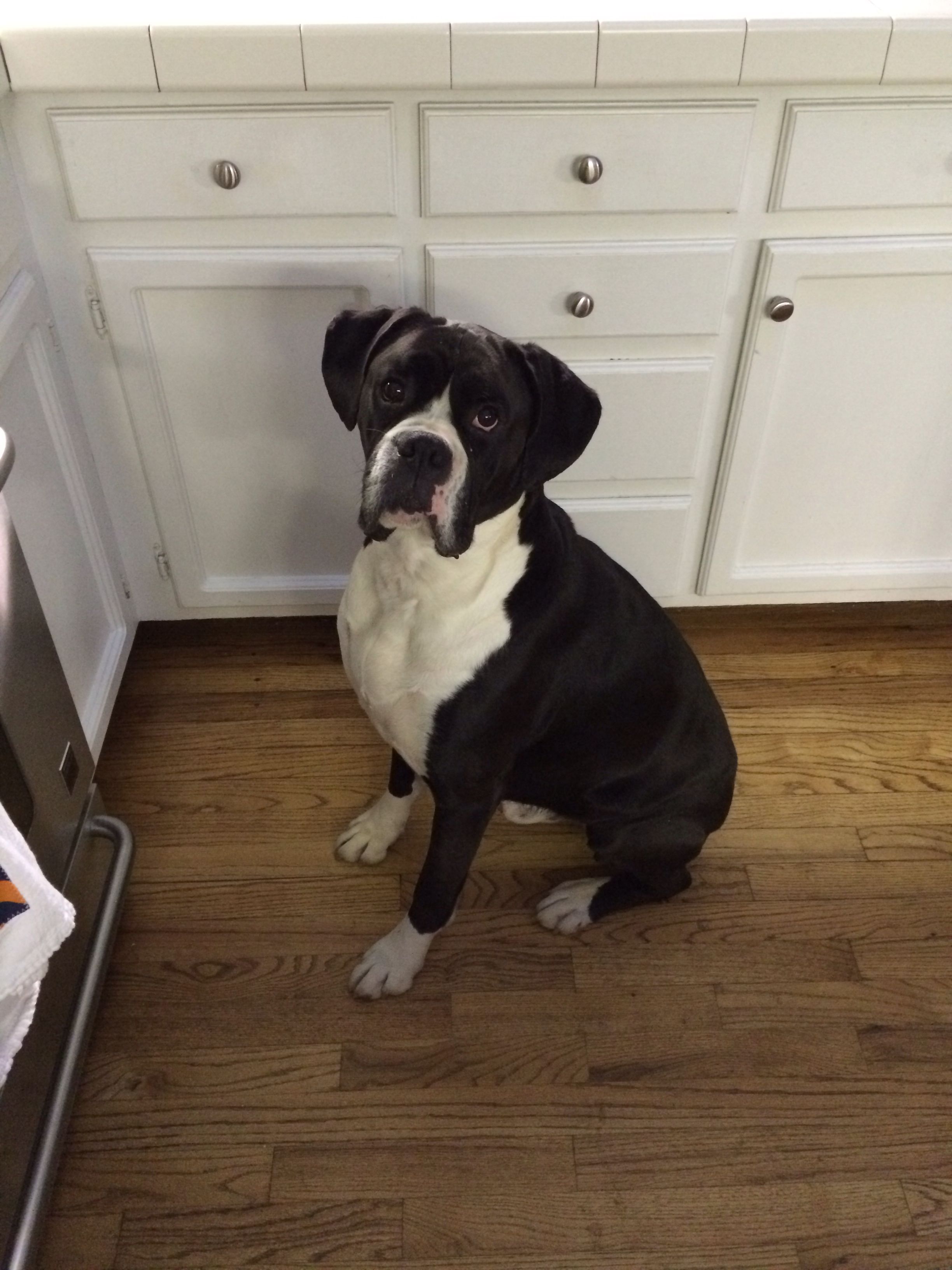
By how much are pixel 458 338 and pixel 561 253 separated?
43cm

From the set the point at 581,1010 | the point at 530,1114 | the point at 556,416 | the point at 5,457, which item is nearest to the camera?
Answer: the point at 5,457

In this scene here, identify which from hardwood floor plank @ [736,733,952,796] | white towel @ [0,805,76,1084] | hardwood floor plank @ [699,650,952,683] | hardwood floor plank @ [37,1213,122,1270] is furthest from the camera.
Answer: hardwood floor plank @ [699,650,952,683]

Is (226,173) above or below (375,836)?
above

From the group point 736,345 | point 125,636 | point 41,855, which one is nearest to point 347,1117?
point 41,855

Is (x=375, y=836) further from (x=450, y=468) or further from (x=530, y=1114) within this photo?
(x=450, y=468)

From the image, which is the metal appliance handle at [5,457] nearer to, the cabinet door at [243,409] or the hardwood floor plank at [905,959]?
the cabinet door at [243,409]

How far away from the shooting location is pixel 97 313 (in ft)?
4.65

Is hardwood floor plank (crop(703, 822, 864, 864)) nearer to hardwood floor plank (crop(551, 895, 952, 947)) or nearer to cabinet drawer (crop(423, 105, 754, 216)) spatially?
hardwood floor plank (crop(551, 895, 952, 947))

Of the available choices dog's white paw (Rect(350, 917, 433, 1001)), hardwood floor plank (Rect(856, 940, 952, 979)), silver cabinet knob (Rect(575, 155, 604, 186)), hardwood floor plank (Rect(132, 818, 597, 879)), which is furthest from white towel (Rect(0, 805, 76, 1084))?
hardwood floor plank (Rect(856, 940, 952, 979))

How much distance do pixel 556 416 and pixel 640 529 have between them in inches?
26.1

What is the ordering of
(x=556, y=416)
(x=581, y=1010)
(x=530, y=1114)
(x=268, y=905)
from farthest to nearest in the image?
(x=268, y=905)
(x=581, y=1010)
(x=530, y=1114)
(x=556, y=416)

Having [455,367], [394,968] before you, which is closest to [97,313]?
[455,367]

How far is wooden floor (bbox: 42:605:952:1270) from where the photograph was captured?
1210 millimetres

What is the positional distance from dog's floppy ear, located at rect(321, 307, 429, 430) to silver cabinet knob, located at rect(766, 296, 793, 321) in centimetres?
58
